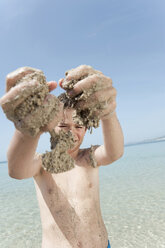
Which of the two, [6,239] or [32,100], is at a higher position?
[32,100]

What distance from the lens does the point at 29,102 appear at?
94 cm

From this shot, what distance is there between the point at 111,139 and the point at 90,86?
726mm

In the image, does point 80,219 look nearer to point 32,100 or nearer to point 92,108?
point 92,108

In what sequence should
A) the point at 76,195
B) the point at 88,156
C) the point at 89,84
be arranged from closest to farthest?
the point at 89,84 < the point at 76,195 < the point at 88,156

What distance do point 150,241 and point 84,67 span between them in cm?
487

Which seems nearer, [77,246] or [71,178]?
[77,246]

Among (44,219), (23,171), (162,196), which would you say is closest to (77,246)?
(44,219)

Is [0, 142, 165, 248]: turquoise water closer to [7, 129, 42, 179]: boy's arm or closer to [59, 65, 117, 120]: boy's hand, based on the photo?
[7, 129, 42, 179]: boy's arm

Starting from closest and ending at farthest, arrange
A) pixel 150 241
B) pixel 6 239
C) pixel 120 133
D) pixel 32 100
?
pixel 32 100, pixel 120 133, pixel 150 241, pixel 6 239

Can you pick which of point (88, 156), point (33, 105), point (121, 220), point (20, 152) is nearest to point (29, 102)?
point (33, 105)

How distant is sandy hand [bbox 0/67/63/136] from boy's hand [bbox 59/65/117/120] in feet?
0.45

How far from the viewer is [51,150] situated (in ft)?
4.55

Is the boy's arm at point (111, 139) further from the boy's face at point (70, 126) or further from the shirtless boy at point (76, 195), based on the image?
the boy's face at point (70, 126)

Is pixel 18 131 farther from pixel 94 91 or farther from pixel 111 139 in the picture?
pixel 111 139
